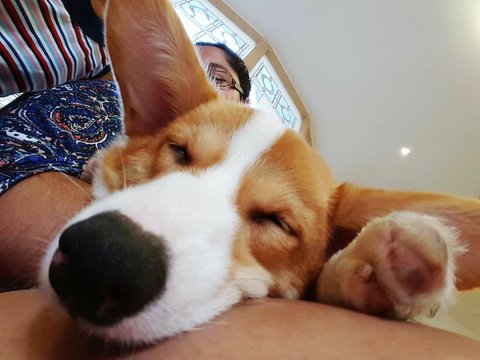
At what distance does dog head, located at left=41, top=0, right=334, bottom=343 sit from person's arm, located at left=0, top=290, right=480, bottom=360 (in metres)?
0.03

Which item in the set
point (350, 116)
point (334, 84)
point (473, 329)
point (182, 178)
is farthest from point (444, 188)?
point (182, 178)

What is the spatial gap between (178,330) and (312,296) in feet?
0.87

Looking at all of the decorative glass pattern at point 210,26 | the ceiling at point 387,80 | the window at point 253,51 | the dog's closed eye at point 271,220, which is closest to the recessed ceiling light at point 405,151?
the ceiling at point 387,80

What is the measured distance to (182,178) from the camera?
633 mm

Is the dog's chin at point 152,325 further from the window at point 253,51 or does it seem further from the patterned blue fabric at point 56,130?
the window at point 253,51

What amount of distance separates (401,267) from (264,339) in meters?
0.18

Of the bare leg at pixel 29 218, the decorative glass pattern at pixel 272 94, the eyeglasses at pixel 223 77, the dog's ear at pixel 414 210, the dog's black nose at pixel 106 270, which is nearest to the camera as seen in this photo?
the dog's black nose at pixel 106 270

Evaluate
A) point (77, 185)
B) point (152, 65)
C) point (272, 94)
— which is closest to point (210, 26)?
point (272, 94)

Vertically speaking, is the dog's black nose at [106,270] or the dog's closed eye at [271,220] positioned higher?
the dog's black nose at [106,270]

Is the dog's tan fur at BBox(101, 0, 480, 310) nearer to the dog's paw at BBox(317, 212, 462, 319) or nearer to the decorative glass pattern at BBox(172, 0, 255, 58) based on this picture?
the dog's paw at BBox(317, 212, 462, 319)

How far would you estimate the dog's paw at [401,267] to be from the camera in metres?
0.50

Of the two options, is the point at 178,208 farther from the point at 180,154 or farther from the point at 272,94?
the point at 272,94

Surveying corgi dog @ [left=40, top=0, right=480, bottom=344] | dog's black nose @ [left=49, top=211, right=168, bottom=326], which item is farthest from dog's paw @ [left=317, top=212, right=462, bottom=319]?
dog's black nose @ [left=49, top=211, right=168, bottom=326]

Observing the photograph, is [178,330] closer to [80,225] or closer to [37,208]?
[80,225]
